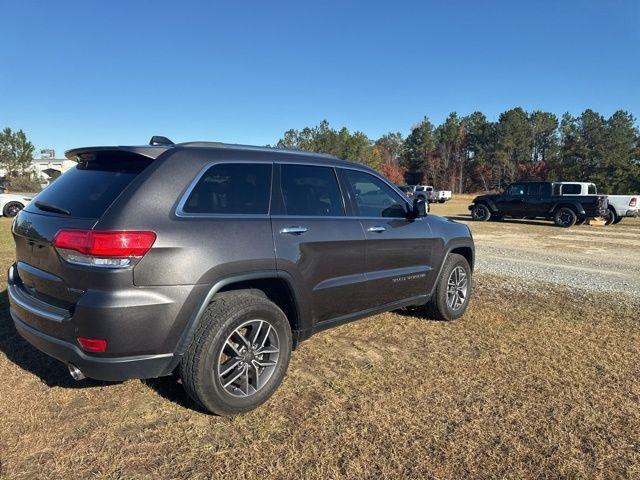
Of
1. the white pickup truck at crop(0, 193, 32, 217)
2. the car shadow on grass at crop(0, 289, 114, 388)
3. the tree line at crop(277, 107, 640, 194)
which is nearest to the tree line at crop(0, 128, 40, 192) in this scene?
the tree line at crop(277, 107, 640, 194)

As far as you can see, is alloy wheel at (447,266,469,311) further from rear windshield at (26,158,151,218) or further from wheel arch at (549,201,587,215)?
wheel arch at (549,201,587,215)

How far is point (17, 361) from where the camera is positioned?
3.78 metres

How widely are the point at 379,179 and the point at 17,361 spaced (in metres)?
3.47

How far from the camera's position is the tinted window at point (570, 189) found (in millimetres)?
18609

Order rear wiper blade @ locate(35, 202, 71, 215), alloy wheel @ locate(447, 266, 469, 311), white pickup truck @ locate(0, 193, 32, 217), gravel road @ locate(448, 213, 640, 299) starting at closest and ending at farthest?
rear wiper blade @ locate(35, 202, 71, 215) → alloy wheel @ locate(447, 266, 469, 311) → gravel road @ locate(448, 213, 640, 299) → white pickup truck @ locate(0, 193, 32, 217)

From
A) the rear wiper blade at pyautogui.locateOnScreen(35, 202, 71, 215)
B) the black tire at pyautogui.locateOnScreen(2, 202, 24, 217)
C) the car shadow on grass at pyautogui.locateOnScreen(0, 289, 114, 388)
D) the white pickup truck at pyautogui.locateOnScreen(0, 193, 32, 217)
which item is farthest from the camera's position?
the black tire at pyautogui.locateOnScreen(2, 202, 24, 217)

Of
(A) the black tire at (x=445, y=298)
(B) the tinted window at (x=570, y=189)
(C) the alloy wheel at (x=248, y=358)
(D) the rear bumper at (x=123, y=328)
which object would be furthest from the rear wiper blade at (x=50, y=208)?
(B) the tinted window at (x=570, y=189)

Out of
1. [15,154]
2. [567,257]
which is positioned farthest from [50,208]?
[15,154]

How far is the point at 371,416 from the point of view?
3.04 m

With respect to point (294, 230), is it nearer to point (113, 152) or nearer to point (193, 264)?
point (193, 264)

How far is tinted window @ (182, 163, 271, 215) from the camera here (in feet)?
9.72

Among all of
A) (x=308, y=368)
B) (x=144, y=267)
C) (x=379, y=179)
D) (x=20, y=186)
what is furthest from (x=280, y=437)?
(x=20, y=186)

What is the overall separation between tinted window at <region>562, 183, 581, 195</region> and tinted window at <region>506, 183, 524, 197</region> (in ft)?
5.18

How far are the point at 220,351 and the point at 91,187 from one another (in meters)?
1.33
